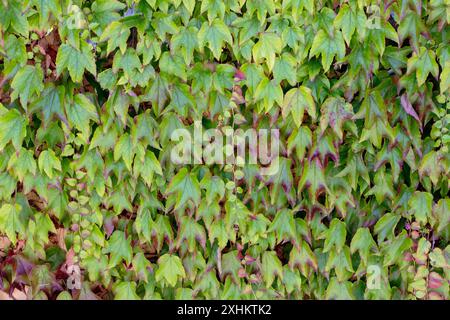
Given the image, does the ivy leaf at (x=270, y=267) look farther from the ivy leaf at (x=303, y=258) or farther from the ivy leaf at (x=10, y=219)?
the ivy leaf at (x=10, y=219)

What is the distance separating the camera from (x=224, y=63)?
2.29 meters

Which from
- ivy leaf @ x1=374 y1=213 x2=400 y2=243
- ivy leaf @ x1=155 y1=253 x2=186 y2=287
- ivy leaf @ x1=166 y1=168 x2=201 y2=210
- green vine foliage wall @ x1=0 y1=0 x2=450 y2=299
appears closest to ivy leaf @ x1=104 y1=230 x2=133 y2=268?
green vine foliage wall @ x1=0 y1=0 x2=450 y2=299

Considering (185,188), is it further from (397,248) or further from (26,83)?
(397,248)

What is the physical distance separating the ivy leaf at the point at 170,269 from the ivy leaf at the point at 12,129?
757 mm

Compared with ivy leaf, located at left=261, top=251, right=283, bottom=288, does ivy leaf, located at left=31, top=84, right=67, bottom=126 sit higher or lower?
higher

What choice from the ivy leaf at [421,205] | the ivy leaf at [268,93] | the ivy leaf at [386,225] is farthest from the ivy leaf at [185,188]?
the ivy leaf at [421,205]

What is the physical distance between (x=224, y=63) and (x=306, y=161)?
1.73 ft

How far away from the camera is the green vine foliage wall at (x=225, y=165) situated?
2176 millimetres

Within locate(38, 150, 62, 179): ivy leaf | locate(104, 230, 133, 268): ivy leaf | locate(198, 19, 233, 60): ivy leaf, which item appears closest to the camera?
locate(198, 19, 233, 60): ivy leaf

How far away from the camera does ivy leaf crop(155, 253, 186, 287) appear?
234 centimetres

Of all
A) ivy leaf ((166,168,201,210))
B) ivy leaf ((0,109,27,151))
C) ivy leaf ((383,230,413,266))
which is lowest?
ivy leaf ((383,230,413,266))

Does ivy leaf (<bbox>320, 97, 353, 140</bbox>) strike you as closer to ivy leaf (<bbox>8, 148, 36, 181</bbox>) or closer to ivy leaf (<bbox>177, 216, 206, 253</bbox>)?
ivy leaf (<bbox>177, 216, 206, 253</bbox>)

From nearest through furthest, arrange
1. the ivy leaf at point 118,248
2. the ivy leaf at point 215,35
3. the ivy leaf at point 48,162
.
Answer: the ivy leaf at point 215,35
the ivy leaf at point 48,162
the ivy leaf at point 118,248
